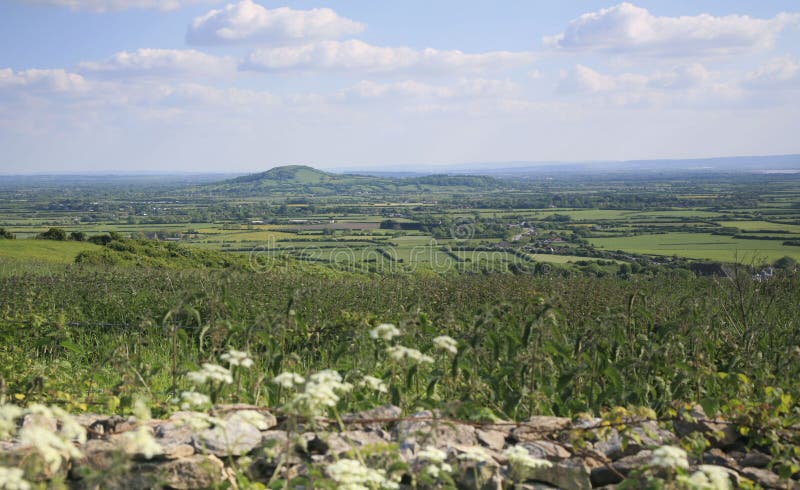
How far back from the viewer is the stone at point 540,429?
517 cm

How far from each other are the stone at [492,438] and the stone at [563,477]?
0.43 m

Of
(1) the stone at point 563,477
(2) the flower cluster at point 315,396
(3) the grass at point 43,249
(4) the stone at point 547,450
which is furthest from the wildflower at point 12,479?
(3) the grass at point 43,249

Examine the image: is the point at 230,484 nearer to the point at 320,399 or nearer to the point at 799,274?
the point at 320,399

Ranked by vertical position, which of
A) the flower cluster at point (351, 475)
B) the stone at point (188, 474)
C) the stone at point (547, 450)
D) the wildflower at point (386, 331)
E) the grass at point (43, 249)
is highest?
the wildflower at point (386, 331)

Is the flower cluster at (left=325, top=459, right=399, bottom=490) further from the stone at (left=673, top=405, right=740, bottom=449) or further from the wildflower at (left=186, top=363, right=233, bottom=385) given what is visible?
the stone at (left=673, top=405, right=740, bottom=449)

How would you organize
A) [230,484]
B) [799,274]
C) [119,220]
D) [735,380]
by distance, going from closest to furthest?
[230,484] → [735,380] → [799,274] → [119,220]

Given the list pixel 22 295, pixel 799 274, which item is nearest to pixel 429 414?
pixel 22 295

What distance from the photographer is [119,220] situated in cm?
10438

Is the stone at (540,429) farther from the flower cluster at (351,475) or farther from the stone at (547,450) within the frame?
the flower cluster at (351,475)

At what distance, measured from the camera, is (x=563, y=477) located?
4.58m

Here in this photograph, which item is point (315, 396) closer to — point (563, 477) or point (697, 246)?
point (563, 477)

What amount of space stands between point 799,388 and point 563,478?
3.30 metres

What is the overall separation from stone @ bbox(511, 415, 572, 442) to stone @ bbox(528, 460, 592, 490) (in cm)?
54

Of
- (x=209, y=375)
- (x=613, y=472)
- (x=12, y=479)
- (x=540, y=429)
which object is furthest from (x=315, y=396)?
(x=613, y=472)
